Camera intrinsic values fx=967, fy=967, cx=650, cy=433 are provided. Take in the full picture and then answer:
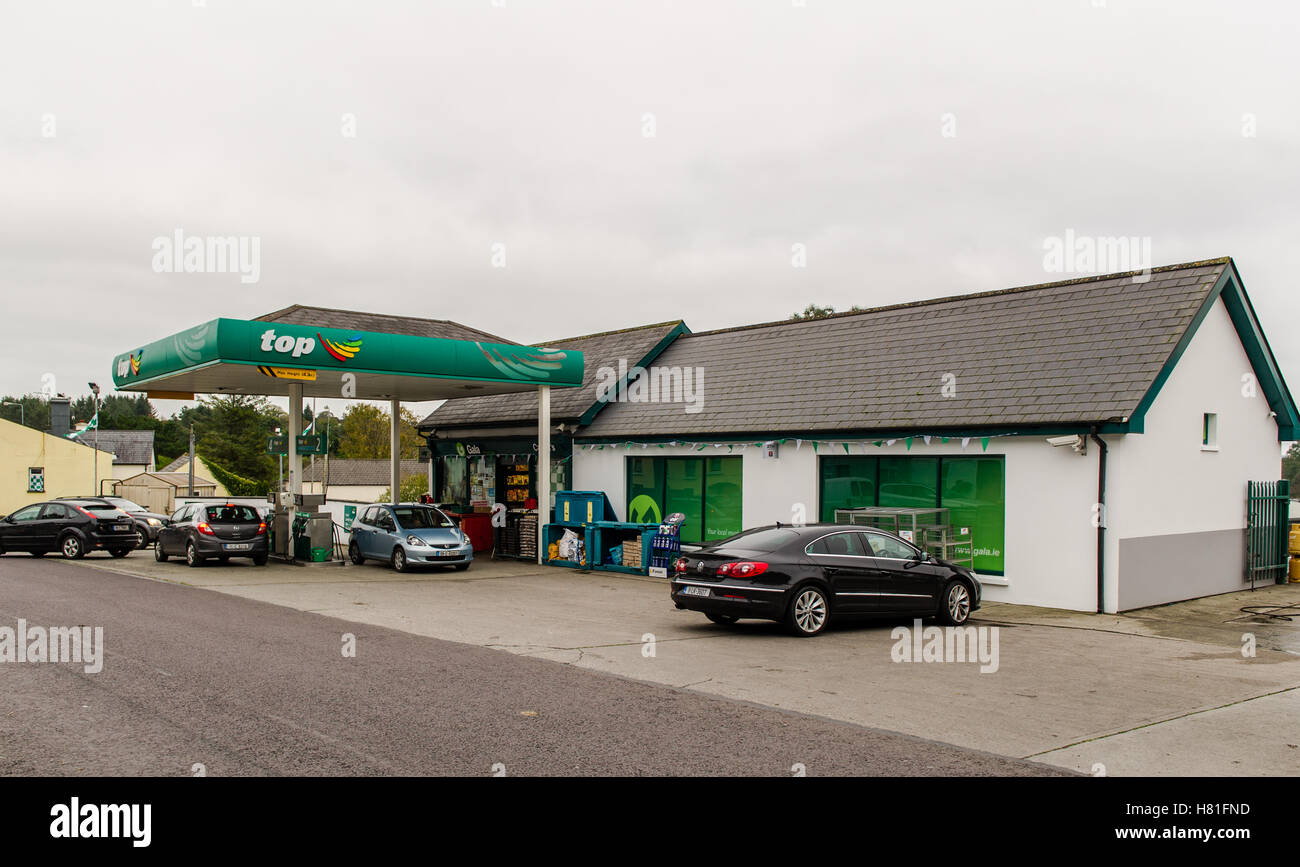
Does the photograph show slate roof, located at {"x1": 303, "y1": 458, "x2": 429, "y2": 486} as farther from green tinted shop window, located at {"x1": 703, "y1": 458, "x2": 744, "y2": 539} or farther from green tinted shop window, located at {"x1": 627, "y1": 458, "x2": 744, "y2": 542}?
green tinted shop window, located at {"x1": 703, "y1": 458, "x2": 744, "y2": 539}

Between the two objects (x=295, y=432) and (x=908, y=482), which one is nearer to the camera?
(x=908, y=482)

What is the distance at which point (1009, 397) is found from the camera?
57.5 feet

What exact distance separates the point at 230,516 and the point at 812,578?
52.0ft

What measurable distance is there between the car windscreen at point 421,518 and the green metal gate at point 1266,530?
57.4 feet

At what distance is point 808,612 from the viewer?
12.9 meters

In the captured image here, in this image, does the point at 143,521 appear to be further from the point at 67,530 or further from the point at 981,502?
the point at 981,502

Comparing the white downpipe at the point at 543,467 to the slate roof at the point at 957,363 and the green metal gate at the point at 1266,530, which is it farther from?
the green metal gate at the point at 1266,530

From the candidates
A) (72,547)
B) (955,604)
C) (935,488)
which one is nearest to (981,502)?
(935,488)

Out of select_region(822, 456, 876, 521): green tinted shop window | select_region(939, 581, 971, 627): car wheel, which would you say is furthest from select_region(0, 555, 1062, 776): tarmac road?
select_region(822, 456, 876, 521): green tinted shop window

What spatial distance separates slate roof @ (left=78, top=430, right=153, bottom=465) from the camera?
8300 centimetres

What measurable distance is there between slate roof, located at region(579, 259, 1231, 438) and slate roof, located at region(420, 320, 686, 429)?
1787 millimetres
